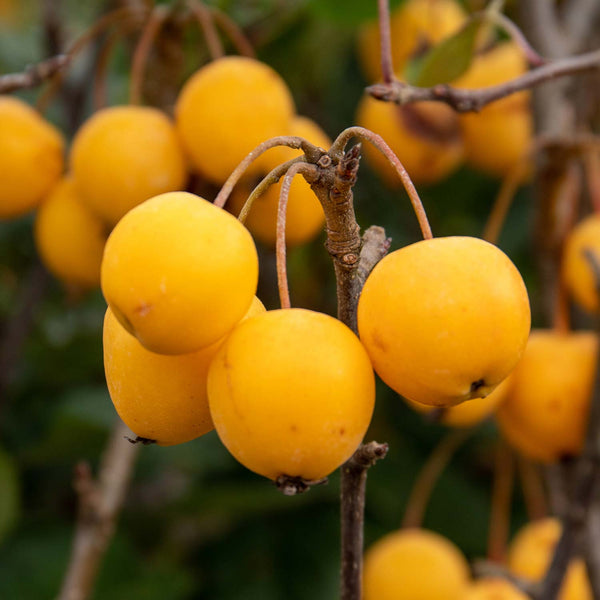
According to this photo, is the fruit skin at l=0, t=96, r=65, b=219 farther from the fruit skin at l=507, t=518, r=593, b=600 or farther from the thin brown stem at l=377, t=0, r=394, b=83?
the fruit skin at l=507, t=518, r=593, b=600

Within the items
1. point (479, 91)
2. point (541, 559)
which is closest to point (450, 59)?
point (479, 91)

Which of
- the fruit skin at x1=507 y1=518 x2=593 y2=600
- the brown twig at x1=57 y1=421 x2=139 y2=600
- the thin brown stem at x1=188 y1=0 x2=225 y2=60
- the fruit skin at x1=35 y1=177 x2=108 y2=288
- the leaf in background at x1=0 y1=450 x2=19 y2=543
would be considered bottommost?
the fruit skin at x1=507 y1=518 x2=593 y2=600

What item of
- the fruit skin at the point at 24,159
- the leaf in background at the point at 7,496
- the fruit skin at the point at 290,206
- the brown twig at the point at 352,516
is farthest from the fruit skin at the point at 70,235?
the brown twig at the point at 352,516

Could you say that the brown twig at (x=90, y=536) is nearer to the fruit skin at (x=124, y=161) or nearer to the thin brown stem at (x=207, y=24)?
the fruit skin at (x=124, y=161)

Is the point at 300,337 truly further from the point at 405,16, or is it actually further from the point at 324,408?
the point at 405,16

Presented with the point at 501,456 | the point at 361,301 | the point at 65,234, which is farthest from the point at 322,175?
the point at 501,456

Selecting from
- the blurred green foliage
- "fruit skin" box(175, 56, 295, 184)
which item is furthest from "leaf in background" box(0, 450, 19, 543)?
"fruit skin" box(175, 56, 295, 184)
